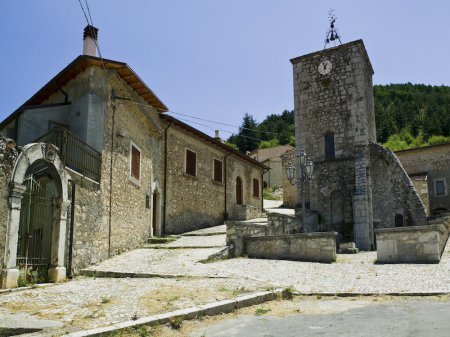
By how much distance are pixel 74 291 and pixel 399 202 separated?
16.5 m

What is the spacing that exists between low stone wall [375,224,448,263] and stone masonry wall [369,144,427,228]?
836cm

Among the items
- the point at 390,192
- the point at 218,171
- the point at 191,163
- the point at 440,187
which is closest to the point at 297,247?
the point at 191,163

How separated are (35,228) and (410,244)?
9.84m

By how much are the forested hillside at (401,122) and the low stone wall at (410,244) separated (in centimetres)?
4585

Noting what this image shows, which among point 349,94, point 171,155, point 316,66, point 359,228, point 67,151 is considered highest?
point 316,66

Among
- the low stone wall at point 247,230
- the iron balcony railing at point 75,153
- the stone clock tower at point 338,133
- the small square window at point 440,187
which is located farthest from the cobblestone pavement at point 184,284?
the small square window at point 440,187

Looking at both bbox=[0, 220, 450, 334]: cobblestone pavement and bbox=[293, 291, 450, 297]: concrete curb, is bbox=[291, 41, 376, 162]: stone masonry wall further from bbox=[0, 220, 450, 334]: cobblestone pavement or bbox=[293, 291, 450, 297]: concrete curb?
bbox=[293, 291, 450, 297]: concrete curb

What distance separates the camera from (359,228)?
64.3 ft

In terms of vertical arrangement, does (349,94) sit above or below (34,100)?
above

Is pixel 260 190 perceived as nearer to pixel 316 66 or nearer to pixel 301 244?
pixel 316 66

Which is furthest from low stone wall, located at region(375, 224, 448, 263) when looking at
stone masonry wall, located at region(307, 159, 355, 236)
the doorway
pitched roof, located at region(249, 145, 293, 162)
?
pitched roof, located at region(249, 145, 293, 162)

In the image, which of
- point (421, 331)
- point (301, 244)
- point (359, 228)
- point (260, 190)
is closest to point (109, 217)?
point (301, 244)

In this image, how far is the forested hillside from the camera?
207 ft

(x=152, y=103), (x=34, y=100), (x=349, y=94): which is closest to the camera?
(x=34, y=100)
